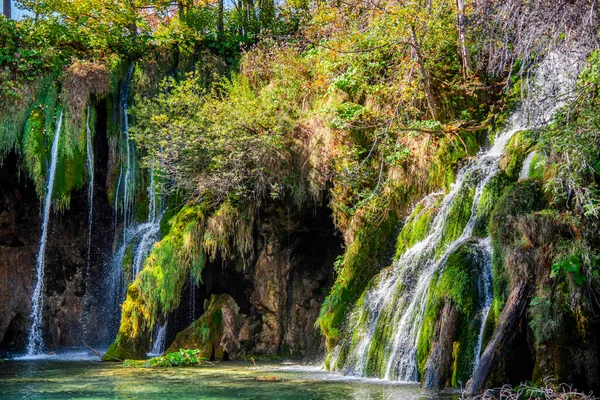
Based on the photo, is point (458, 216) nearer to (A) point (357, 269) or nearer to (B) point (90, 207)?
(A) point (357, 269)

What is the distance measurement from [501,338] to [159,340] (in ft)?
30.0

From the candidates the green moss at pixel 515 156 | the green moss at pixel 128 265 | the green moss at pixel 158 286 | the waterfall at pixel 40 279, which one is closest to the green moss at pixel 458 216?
the green moss at pixel 515 156

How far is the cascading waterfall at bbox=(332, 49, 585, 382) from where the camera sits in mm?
9219

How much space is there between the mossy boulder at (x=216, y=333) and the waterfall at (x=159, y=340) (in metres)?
1.03

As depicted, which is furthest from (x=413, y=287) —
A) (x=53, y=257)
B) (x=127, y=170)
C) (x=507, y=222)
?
(x=53, y=257)

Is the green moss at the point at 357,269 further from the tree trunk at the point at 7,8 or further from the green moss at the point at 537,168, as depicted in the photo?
the tree trunk at the point at 7,8

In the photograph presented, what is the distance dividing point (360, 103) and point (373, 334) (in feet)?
18.5

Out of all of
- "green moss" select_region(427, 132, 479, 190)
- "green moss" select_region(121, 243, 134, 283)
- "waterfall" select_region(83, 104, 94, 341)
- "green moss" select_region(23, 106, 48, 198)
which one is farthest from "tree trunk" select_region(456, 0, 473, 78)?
"green moss" select_region(23, 106, 48, 198)

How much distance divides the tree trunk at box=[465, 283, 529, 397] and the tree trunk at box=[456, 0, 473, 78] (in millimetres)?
6215

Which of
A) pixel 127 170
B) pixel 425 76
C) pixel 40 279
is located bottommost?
pixel 40 279

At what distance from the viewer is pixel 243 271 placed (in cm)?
1530

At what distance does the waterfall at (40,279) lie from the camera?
15992 millimetres

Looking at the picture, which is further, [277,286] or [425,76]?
[277,286]

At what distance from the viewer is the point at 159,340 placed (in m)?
15.0
